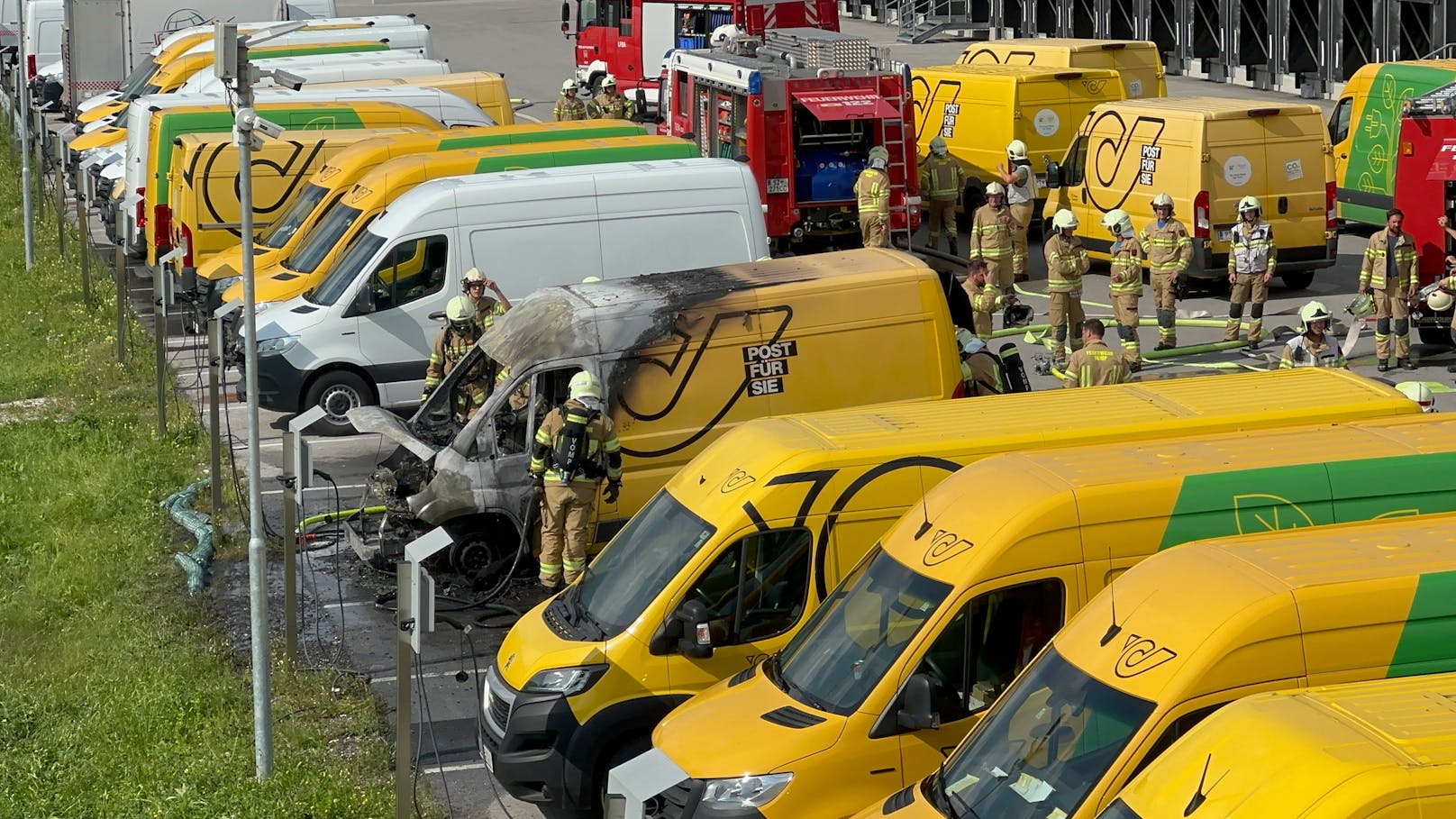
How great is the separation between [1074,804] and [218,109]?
1932cm

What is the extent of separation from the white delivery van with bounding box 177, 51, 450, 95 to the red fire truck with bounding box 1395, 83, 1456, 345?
1516 centimetres

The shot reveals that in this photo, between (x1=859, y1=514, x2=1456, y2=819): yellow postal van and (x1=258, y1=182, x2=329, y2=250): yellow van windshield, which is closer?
(x1=859, y1=514, x2=1456, y2=819): yellow postal van

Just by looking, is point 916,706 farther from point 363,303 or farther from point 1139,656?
point 363,303

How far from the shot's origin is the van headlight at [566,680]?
30.3 ft

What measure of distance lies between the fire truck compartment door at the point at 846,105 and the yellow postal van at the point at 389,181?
115 inches

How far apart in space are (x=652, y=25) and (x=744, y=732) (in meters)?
28.5

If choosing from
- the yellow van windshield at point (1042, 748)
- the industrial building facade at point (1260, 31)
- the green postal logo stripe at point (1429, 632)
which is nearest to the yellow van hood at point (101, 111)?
the industrial building facade at point (1260, 31)

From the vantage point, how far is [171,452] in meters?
17.0

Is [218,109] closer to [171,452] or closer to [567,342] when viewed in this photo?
[171,452]

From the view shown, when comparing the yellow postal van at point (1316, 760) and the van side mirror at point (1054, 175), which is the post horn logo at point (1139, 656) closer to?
the yellow postal van at point (1316, 760)

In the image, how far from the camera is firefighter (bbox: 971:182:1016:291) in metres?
19.5

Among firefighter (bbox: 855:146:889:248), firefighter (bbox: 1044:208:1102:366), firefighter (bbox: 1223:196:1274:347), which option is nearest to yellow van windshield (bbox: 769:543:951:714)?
firefighter (bbox: 1044:208:1102:366)

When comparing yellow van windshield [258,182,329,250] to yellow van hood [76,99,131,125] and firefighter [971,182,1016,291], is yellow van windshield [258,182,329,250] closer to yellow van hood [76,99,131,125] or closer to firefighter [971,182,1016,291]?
firefighter [971,182,1016,291]

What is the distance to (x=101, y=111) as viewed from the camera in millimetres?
33250
